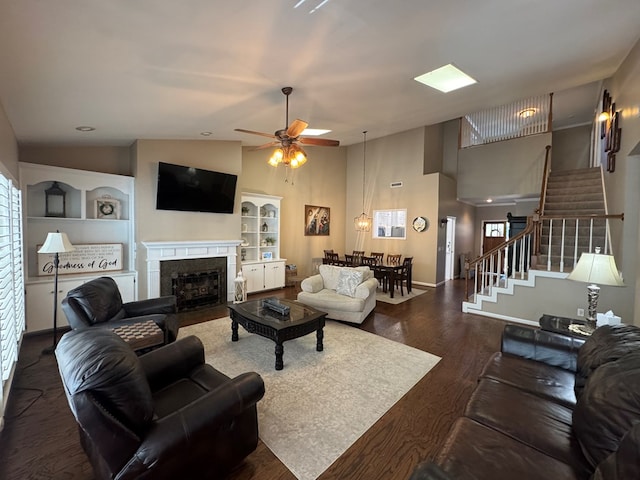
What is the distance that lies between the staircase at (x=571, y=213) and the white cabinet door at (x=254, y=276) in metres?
5.51

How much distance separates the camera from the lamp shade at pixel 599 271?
2.53 metres

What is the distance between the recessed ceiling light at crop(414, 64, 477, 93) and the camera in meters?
3.54

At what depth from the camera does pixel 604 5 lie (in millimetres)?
2480

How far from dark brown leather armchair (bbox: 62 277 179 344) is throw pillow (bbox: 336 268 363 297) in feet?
8.24

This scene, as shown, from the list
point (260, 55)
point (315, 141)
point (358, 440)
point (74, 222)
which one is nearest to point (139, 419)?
point (358, 440)

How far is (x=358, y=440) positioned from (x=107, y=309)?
2.80 m

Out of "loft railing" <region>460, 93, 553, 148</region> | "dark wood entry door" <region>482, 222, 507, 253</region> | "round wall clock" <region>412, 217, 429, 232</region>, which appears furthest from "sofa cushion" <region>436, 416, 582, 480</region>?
"dark wood entry door" <region>482, 222, 507, 253</region>

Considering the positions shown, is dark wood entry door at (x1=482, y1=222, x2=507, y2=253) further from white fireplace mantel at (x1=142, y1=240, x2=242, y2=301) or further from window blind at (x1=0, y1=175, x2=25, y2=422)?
window blind at (x1=0, y1=175, x2=25, y2=422)

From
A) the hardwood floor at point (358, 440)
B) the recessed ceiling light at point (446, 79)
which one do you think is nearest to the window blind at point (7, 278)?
the hardwood floor at point (358, 440)

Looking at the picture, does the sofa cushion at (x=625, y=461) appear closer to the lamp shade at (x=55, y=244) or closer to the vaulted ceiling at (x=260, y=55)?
the vaulted ceiling at (x=260, y=55)

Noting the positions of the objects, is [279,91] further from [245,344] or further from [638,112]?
[638,112]

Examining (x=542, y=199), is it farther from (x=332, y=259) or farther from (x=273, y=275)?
(x=273, y=275)

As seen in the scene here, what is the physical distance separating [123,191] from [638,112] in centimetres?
701

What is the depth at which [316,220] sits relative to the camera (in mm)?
8703
